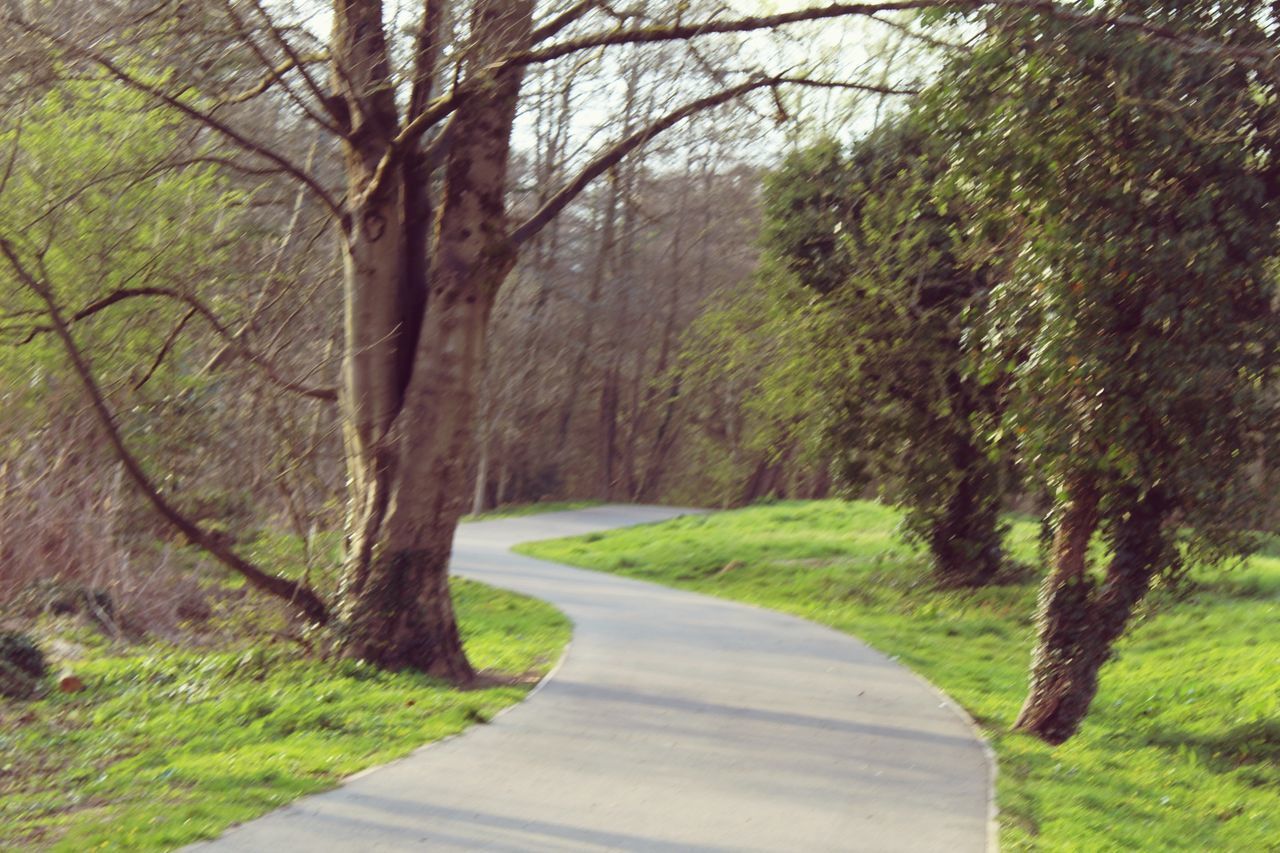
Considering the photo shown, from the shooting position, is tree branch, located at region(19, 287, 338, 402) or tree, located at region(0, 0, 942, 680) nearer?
tree branch, located at region(19, 287, 338, 402)

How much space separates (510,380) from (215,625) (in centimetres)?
2846

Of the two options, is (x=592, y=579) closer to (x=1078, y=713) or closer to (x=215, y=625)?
(x=215, y=625)

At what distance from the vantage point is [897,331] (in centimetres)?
1941

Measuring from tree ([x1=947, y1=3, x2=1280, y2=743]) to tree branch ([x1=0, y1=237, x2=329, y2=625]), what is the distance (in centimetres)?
620

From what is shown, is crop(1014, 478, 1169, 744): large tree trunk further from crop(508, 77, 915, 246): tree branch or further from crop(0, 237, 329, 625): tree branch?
crop(0, 237, 329, 625): tree branch

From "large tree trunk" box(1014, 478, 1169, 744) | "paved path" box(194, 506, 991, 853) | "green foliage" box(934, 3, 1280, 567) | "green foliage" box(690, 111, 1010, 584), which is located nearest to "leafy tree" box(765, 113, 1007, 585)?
"green foliage" box(690, 111, 1010, 584)

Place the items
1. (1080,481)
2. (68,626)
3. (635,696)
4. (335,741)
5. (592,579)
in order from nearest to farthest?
(335,741) → (1080,481) → (635,696) → (68,626) → (592,579)

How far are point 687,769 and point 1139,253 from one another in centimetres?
460

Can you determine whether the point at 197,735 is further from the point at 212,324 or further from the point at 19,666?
the point at 212,324

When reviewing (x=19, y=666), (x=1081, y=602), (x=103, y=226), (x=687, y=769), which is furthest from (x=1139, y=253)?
(x=103, y=226)

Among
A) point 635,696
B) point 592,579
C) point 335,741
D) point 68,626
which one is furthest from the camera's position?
point 592,579

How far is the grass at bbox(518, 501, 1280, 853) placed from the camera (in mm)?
8844

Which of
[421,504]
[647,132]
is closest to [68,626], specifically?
[421,504]

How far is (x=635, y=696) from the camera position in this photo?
12211 millimetres
